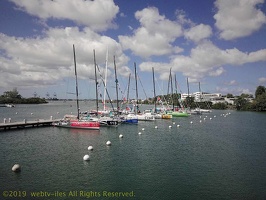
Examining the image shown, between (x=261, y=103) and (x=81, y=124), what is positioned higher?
(x=261, y=103)

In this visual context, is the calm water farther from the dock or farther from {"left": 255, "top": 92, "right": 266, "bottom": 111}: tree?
{"left": 255, "top": 92, "right": 266, "bottom": 111}: tree

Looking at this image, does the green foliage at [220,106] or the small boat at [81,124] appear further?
the green foliage at [220,106]

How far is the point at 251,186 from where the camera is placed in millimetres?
20078

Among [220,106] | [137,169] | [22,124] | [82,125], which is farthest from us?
[220,106]

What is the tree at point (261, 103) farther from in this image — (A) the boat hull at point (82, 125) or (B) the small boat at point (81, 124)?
(A) the boat hull at point (82, 125)

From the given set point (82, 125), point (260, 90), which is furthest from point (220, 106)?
point (82, 125)

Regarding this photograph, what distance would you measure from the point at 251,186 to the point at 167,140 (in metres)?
21.4

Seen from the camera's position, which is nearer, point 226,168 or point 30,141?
point 226,168

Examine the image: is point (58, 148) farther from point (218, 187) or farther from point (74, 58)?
point (74, 58)

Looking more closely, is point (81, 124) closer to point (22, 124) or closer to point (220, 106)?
point (22, 124)

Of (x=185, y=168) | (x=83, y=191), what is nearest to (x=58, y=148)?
(x=83, y=191)

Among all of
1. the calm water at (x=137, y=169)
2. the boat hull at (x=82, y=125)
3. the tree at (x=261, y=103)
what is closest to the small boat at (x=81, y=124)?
the boat hull at (x=82, y=125)

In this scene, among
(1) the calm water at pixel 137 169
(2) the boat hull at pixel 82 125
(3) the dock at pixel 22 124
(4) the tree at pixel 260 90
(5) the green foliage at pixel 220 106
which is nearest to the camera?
(1) the calm water at pixel 137 169

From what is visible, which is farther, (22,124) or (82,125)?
(22,124)
